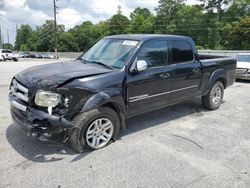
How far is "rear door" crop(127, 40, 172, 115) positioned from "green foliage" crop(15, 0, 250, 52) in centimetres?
4448

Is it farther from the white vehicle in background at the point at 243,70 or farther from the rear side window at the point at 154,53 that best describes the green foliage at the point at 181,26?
the rear side window at the point at 154,53

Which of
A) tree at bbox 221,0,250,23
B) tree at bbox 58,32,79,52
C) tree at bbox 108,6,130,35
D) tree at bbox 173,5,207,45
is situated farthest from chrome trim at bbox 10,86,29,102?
tree at bbox 58,32,79,52

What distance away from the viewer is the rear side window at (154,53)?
4.76 meters

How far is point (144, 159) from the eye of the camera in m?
3.88

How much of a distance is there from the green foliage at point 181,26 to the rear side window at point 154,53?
1749 inches

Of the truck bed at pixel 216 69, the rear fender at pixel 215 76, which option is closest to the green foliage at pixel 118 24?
the truck bed at pixel 216 69

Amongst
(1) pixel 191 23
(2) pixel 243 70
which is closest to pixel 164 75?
(2) pixel 243 70

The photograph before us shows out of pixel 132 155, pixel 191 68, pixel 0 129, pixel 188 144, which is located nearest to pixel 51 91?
pixel 132 155

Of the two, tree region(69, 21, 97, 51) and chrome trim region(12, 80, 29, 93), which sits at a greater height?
tree region(69, 21, 97, 51)

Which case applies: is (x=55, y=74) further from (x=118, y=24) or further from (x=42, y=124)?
(x=118, y=24)

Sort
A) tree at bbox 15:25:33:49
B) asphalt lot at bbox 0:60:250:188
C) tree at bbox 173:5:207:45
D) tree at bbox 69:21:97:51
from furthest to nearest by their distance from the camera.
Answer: tree at bbox 15:25:33:49
tree at bbox 69:21:97:51
tree at bbox 173:5:207:45
asphalt lot at bbox 0:60:250:188

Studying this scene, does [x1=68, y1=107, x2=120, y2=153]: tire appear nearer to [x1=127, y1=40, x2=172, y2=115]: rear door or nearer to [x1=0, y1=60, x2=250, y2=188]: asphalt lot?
[x1=0, y1=60, x2=250, y2=188]: asphalt lot

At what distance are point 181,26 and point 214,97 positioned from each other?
59189 millimetres

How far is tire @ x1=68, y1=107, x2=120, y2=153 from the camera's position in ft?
12.5
